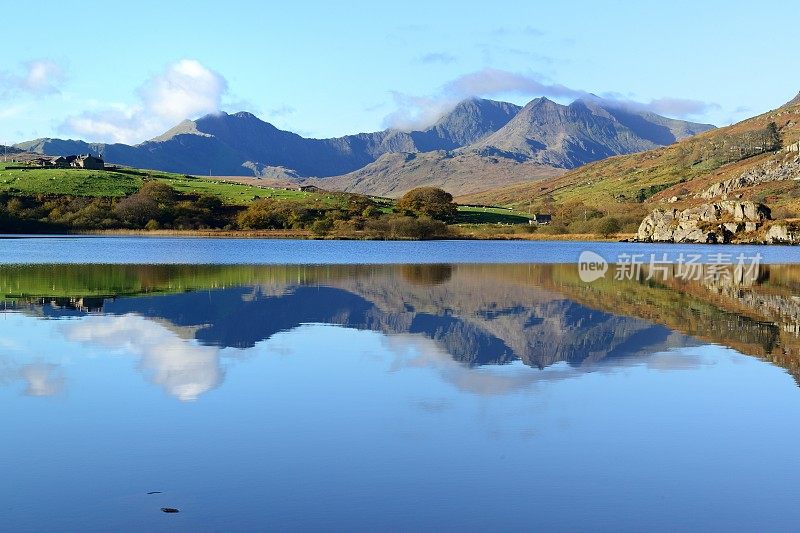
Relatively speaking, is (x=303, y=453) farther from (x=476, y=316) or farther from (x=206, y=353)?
(x=476, y=316)

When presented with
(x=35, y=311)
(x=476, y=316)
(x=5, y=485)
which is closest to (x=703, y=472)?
(x=5, y=485)

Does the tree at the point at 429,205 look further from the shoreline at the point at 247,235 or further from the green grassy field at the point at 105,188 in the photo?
the shoreline at the point at 247,235

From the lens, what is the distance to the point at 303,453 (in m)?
13.6

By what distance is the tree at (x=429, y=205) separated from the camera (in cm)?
18112

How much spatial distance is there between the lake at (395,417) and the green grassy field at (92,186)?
145 m

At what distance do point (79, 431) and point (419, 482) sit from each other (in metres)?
6.35

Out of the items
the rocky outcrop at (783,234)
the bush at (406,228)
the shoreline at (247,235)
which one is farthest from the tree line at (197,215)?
the rocky outcrop at (783,234)

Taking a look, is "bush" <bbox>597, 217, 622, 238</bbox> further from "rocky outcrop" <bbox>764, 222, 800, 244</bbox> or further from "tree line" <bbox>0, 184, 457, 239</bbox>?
"rocky outcrop" <bbox>764, 222, 800, 244</bbox>

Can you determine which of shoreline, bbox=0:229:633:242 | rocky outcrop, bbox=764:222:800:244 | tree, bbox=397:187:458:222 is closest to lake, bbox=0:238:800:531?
rocky outcrop, bbox=764:222:800:244

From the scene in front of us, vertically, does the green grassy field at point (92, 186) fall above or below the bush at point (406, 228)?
above

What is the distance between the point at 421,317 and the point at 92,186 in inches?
6240

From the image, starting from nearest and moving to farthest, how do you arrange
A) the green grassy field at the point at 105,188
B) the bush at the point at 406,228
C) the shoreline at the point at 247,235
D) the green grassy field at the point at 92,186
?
1. the shoreline at the point at 247,235
2. the bush at the point at 406,228
3. the green grassy field at the point at 92,186
4. the green grassy field at the point at 105,188

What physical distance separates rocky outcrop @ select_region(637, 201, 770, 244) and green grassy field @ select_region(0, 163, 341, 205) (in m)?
68.2

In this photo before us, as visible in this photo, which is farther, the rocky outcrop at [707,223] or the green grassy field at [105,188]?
the green grassy field at [105,188]
